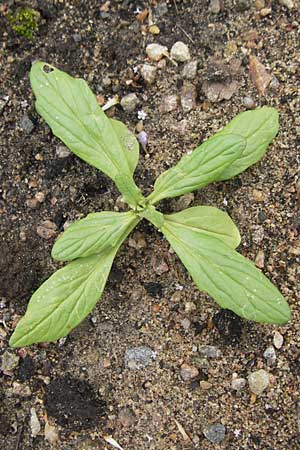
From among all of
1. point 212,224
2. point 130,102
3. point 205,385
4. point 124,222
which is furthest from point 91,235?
point 205,385

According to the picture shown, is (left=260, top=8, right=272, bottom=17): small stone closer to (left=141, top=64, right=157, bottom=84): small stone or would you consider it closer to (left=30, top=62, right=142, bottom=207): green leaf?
(left=141, top=64, right=157, bottom=84): small stone

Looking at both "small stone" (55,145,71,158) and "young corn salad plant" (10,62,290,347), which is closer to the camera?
"young corn salad plant" (10,62,290,347)

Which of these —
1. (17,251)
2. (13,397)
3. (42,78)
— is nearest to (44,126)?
(42,78)

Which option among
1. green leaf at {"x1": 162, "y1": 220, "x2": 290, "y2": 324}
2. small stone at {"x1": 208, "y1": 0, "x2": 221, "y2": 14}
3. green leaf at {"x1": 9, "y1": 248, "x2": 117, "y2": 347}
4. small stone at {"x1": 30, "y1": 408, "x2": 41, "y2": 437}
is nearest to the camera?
green leaf at {"x1": 162, "y1": 220, "x2": 290, "y2": 324}

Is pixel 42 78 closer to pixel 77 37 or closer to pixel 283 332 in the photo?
pixel 77 37

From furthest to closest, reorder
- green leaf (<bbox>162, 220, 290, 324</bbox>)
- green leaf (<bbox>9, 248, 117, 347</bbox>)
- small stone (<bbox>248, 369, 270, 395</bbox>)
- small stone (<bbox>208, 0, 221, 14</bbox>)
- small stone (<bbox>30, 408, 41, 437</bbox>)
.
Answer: small stone (<bbox>208, 0, 221, 14</bbox>)
small stone (<bbox>30, 408, 41, 437</bbox>)
small stone (<bbox>248, 369, 270, 395</bbox>)
green leaf (<bbox>9, 248, 117, 347</bbox>)
green leaf (<bbox>162, 220, 290, 324</bbox>)

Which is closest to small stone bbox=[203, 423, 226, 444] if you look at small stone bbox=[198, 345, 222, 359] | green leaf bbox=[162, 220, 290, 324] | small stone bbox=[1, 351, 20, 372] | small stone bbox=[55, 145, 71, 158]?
small stone bbox=[198, 345, 222, 359]
